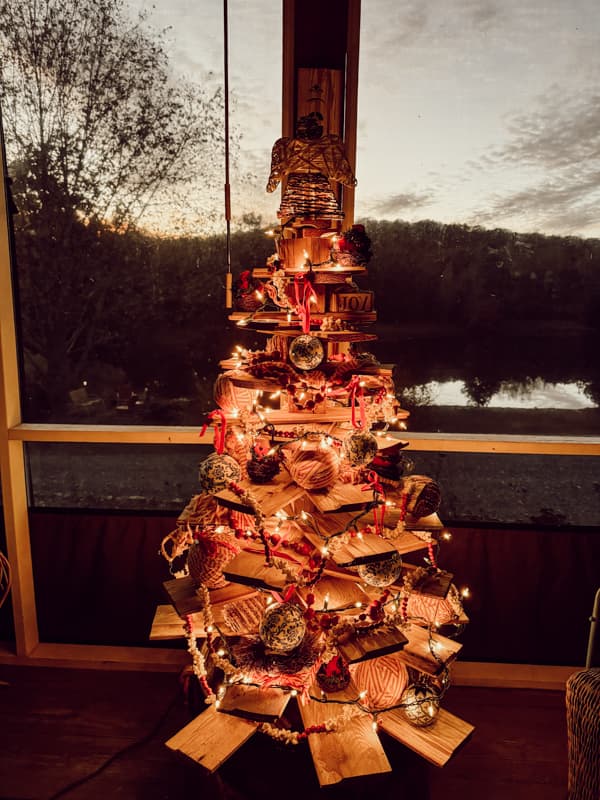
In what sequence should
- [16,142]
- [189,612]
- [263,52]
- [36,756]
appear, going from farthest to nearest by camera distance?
1. [16,142]
2. [263,52]
3. [36,756]
4. [189,612]

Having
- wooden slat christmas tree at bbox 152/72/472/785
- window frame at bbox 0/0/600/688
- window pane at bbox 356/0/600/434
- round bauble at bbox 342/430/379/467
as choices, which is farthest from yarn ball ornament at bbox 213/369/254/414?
window pane at bbox 356/0/600/434

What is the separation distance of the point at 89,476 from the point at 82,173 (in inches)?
55.8

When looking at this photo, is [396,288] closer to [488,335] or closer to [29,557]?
[488,335]

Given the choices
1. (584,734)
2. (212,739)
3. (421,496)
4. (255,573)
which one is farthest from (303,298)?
(584,734)

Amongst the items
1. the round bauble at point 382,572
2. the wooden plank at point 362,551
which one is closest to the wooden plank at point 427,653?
the round bauble at point 382,572

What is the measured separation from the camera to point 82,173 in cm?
247

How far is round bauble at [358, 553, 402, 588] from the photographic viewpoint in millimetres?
1622

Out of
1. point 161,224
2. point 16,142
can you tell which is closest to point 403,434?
point 161,224

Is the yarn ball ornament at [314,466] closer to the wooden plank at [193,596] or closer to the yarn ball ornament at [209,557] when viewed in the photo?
the yarn ball ornament at [209,557]

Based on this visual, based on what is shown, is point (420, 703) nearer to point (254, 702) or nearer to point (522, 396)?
point (254, 702)

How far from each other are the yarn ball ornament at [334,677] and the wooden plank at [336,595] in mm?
193

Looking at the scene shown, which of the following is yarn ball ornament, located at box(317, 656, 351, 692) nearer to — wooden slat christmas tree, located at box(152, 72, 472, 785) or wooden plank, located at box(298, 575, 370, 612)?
wooden slat christmas tree, located at box(152, 72, 472, 785)

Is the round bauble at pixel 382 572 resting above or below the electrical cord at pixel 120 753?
above

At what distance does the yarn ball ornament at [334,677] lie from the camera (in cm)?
178
